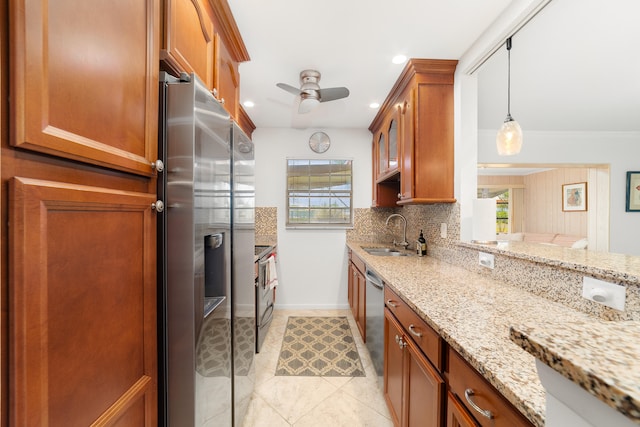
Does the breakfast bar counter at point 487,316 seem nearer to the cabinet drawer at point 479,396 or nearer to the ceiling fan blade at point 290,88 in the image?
the cabinet drawer at point 479,396

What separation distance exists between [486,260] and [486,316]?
2.45ft

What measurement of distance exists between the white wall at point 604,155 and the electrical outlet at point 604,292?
342 cm

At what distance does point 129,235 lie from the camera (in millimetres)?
778

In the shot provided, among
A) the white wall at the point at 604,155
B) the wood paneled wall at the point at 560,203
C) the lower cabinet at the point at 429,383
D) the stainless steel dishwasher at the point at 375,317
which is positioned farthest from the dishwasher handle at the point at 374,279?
the wood paneled wall at the point at 560,203

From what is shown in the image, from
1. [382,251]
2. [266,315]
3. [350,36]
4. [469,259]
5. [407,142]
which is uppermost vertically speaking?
[350,36]

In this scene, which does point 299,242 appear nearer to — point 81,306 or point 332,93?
point 332,93

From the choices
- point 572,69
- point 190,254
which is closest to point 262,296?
point 190,254

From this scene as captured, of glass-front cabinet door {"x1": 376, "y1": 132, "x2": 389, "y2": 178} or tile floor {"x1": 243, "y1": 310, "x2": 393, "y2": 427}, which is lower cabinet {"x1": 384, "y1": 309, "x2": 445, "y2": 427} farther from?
glass-front cabinet door {"x1": 376, "y1": 132, "x2": 389, "y2": 178}

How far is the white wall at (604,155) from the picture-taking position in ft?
12.3

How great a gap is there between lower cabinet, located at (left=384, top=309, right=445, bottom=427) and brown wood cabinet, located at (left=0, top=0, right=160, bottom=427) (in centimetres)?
103

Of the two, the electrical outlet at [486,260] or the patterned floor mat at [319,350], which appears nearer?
the electrical outlet at [486,260]

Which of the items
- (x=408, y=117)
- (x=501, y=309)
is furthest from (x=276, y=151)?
(x=501, y=309)

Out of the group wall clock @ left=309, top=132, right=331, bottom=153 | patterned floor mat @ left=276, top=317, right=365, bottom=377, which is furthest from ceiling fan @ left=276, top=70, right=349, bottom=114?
patterned floor mat @ left=276, top=317, right=365, bottom=377

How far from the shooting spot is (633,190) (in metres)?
3.72
